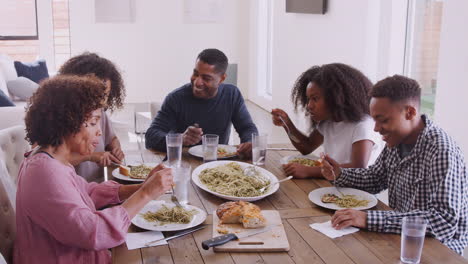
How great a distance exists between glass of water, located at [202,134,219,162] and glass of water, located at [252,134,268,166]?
17 cm

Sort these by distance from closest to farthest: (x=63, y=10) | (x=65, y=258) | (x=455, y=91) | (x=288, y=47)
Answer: (x=65, y=258) < (x=455, y=91) < (x=288, y=47) < (x=63, y=10)

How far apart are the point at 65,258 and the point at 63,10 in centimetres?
665

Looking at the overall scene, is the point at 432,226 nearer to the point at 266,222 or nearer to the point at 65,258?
the point at 266,222

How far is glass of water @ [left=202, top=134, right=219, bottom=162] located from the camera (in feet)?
7.90

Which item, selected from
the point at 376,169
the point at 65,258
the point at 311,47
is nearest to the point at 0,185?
the point at 65,258

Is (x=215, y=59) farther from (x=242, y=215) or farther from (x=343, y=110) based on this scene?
(x=242, y=215)

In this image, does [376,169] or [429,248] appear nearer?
[429,248]

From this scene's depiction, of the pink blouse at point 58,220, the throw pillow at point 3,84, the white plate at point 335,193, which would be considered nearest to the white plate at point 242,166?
the white plate at point 335,193

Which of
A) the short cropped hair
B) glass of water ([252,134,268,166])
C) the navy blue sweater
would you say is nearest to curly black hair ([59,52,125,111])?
the navy blue sweater

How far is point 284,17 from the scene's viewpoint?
6.25 metres

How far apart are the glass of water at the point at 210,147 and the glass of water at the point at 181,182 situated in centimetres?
54

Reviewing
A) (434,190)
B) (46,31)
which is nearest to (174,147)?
(434,190)

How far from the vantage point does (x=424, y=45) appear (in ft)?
13.1

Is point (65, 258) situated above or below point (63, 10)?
below
